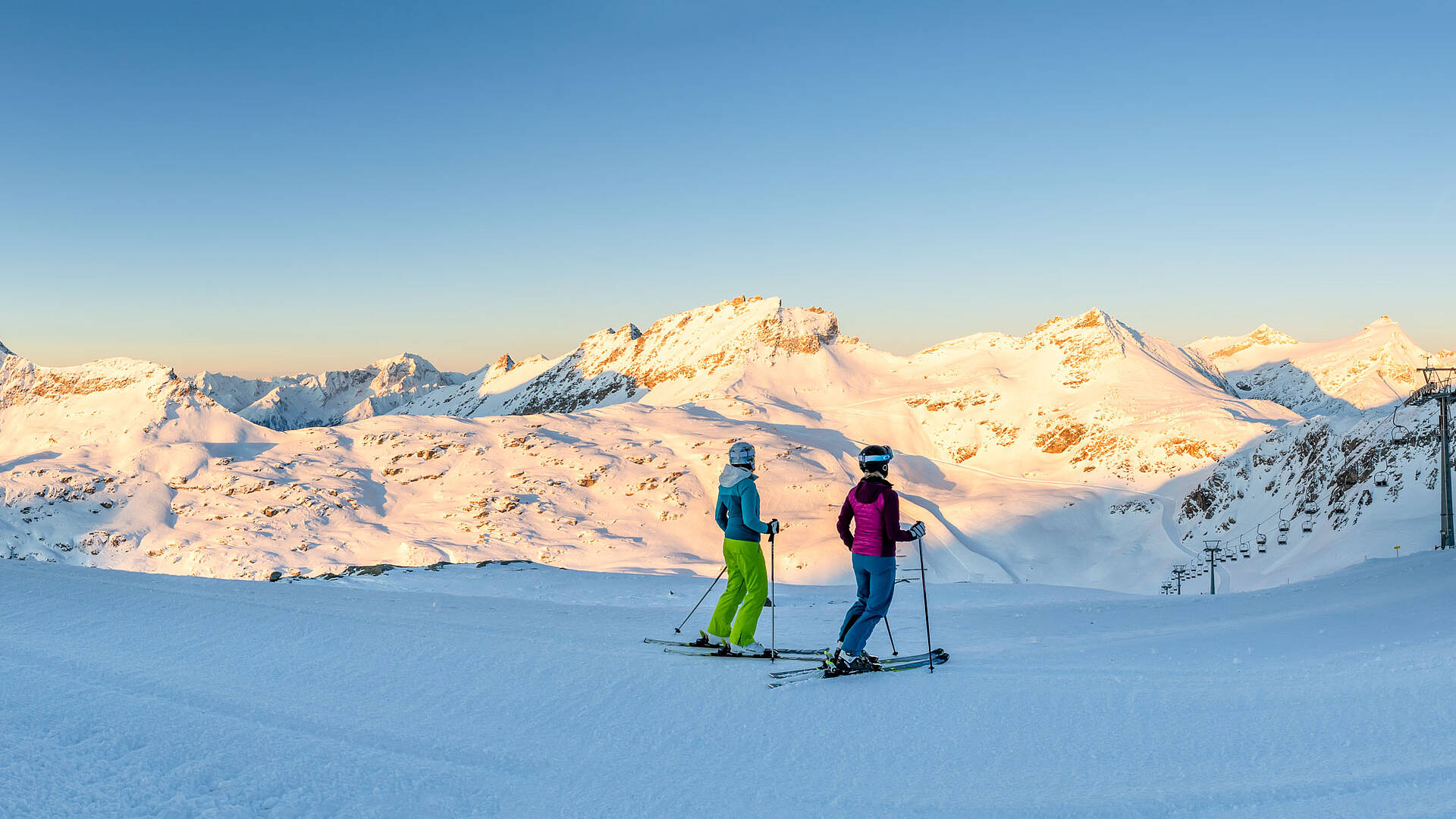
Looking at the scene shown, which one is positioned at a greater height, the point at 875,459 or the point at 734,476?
the point at 875,459

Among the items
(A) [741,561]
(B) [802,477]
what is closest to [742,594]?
(A) [741,561]

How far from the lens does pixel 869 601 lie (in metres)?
7.79

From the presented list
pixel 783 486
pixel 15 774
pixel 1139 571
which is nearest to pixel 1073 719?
pixel 15 774

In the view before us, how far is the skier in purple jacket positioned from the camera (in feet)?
25.4

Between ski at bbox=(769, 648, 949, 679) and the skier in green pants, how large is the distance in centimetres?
87

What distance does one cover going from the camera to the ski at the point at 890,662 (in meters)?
7.77

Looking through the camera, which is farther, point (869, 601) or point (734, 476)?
point (734, 476)

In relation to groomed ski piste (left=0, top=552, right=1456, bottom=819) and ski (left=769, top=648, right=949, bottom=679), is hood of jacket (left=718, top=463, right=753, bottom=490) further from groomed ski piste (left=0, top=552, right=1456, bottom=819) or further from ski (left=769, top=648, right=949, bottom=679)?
ski (left=769, top=648, right=949, bottom=679)

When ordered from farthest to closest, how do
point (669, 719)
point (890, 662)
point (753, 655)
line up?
point (753, 655), point (890, 662), point (669, 719)

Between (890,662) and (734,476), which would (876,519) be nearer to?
(890,662)

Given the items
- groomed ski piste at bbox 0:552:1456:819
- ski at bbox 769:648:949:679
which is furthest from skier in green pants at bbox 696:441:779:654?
ski at bbox 769:648:949:679

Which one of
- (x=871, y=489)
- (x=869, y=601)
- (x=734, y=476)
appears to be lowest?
(x=869, y=601)

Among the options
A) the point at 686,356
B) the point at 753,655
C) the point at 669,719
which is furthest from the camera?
the point at 686,356

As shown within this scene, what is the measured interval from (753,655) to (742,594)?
690 mm
